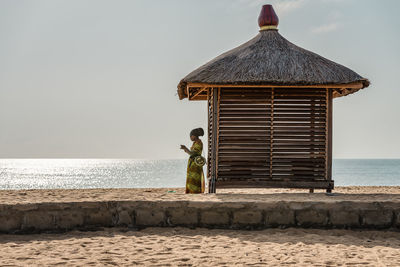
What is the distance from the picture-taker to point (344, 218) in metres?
7.31

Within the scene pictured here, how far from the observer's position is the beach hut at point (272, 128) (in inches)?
406

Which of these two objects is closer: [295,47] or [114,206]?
[114,206]

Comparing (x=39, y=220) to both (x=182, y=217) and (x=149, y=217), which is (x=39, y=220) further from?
(x=182, y=217)

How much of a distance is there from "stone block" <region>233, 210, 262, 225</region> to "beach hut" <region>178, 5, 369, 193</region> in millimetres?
2911

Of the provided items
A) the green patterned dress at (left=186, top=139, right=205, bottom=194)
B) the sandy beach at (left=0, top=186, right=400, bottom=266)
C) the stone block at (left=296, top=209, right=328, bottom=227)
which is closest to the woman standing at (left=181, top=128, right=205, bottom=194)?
the green patterned dress at (left=186, top=139, right=205, bottom=194)

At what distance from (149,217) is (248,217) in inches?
Result: 60.8

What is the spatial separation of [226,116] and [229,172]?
4.08 feet

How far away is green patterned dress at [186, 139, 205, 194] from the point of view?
10422 millimetres

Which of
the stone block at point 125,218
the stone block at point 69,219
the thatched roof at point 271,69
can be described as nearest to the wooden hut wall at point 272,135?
the thatched roof at point 271,69

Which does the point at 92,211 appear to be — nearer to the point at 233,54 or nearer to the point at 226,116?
the point at 226,116

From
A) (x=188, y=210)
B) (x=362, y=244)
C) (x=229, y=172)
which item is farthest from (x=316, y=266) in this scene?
(x=229, y=172)

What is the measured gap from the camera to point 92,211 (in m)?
7.35

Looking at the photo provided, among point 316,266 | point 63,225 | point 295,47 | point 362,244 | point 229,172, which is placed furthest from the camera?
point 295,47

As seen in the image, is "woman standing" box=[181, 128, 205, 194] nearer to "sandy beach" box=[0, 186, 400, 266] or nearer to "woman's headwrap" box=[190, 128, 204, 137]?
"woman's headwrap" box=[190, 128, 204, 137]
